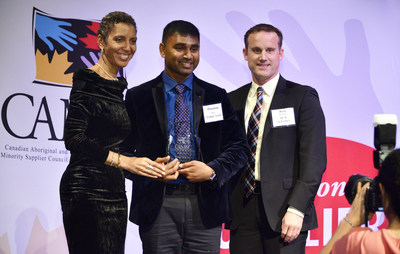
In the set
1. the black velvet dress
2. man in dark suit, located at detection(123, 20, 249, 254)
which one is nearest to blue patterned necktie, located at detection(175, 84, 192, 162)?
man in dark suit, located at detection(123, 20, 249, 254)

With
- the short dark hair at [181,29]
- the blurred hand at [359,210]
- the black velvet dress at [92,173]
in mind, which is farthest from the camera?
the short dark hair at [181,29]

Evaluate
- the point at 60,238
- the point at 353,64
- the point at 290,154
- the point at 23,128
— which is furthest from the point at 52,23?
the point at 353,64

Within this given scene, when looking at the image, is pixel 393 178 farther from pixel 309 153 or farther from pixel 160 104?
pixel 160 104

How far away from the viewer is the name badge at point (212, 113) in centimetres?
257

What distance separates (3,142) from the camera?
156 inches

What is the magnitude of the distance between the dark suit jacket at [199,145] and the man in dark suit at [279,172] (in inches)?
8.0

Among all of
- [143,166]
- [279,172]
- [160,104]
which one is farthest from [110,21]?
[279,172]

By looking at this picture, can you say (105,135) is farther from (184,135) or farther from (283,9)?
(283,9)

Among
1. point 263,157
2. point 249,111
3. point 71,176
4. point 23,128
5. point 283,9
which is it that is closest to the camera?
point 71,176

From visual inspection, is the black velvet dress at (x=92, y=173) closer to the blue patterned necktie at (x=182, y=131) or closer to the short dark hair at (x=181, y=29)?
the blue patterned necktie at (x=182, y=131)

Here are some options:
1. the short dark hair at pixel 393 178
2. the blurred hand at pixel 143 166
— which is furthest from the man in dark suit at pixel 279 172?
the short dark hair at pixel 393 178

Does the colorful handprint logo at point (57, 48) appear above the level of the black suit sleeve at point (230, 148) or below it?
above

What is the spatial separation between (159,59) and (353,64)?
1.86 meters

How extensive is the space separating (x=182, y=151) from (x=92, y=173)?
1.64 ft
